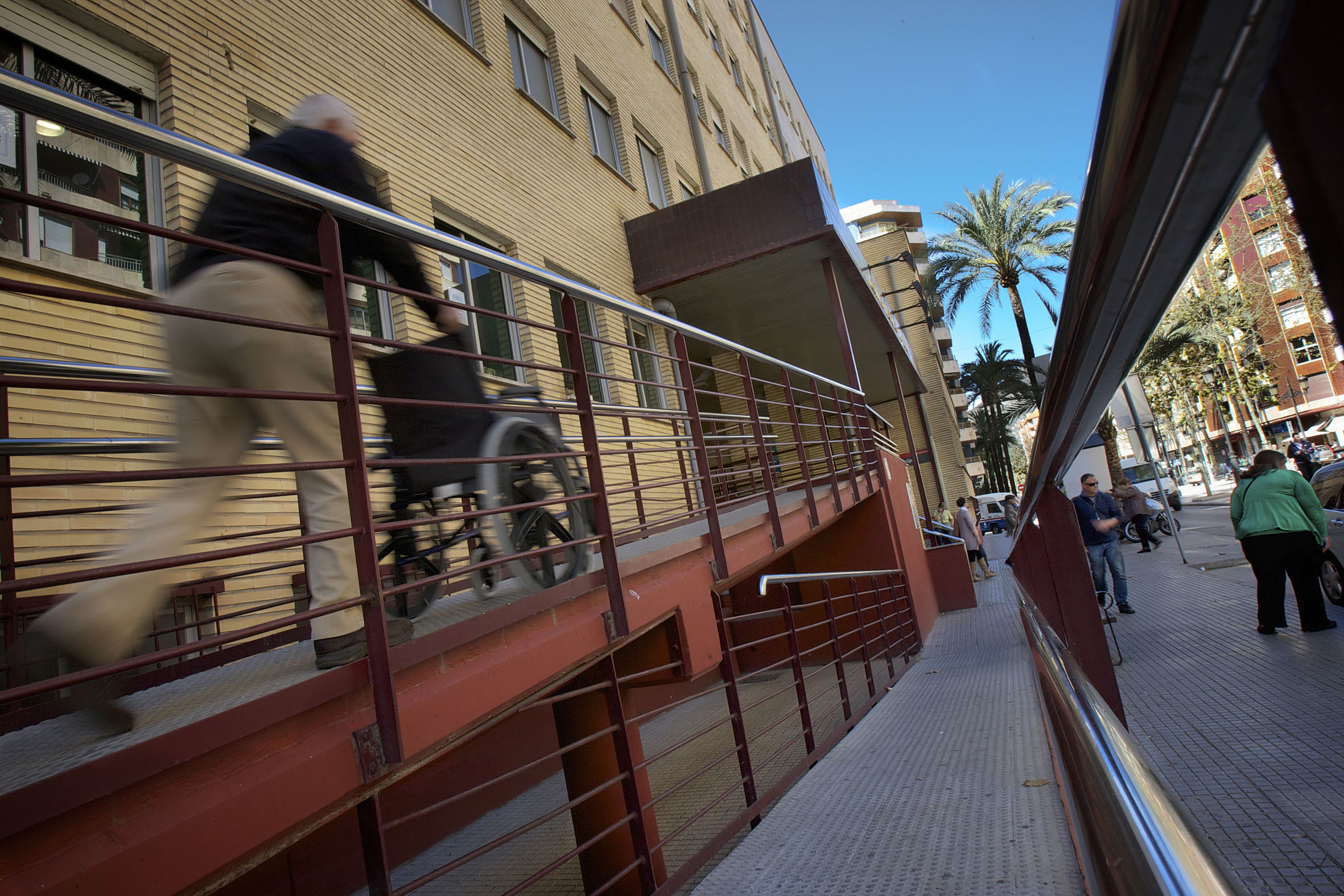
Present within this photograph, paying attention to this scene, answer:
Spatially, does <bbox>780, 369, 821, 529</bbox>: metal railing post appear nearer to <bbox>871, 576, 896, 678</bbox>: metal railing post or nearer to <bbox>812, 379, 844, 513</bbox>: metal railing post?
<bbox>812, 379, 844, 513</bbox>: metal railing post

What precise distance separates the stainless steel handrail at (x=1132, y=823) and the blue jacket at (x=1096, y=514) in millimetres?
8765

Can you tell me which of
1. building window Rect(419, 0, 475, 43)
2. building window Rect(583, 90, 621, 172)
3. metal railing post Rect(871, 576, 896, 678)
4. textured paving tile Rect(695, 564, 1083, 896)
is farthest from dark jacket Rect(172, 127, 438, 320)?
building window Rect(583, 90, 621, 172)

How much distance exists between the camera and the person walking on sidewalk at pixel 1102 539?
9.27 m

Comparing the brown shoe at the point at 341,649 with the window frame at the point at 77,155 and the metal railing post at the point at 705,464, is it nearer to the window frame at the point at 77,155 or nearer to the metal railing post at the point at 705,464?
the metal railing post at the point at 705,464

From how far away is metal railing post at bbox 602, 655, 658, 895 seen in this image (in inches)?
149

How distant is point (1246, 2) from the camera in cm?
35

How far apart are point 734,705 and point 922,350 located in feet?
130

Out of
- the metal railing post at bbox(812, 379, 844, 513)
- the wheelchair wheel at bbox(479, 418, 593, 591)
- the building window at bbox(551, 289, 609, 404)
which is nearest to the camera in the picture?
the wheelchair wheel at bbox(479, 418, 593, 591)

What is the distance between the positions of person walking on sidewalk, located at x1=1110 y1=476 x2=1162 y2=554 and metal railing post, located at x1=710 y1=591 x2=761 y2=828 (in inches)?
404

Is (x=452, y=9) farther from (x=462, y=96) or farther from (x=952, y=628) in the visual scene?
(x=952, y=628)

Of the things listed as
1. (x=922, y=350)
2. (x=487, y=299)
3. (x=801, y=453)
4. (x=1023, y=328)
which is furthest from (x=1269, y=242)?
(x=922, y=350)

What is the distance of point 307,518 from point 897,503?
9.78 m

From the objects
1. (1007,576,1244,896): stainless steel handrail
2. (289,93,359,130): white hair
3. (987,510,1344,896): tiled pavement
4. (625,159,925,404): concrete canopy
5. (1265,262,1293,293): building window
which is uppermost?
(625,159,925,404): concrete canopy

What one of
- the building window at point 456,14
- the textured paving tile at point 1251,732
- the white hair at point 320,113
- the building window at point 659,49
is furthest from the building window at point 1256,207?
the building window at point 659,49
